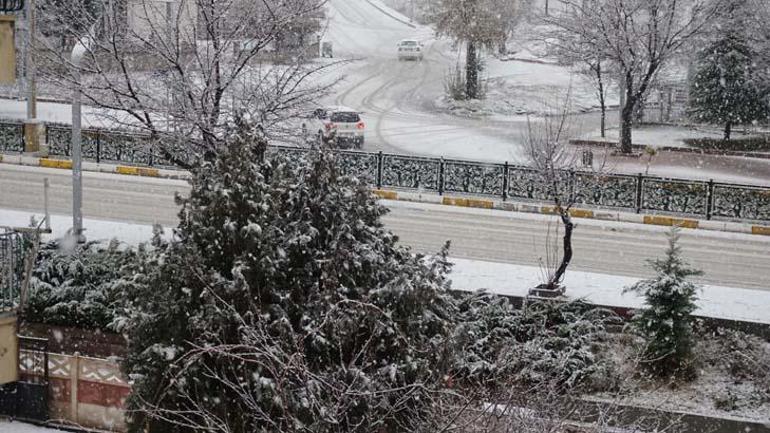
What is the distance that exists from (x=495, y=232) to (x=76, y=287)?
9.31m

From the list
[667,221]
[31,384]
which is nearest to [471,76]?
[667,221]

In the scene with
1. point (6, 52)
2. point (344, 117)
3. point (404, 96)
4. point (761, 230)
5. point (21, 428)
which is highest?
point (404, 96)

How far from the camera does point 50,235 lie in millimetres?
18953

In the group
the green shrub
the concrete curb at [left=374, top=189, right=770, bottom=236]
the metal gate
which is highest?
the green shrub

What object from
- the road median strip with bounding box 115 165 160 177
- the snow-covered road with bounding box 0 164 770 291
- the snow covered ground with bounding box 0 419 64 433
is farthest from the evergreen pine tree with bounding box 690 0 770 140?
the snow covered ground with bounding box 0 419 64 433

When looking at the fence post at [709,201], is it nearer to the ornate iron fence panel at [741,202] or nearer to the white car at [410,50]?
the ornate iron fence panel at [741,202]

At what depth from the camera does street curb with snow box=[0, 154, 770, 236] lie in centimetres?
2377

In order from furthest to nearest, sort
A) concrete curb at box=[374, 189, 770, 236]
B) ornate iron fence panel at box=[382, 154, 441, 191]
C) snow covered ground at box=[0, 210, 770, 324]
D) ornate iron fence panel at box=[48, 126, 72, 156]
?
ornate iron fence panel at box=[48, 126, 72, 156], ornate iron fence panel at box=[382, 154, 441, 191], concrete curb at box=[374, 189, 770, 236], snow covered ground at box=[0, 210, 770, 324]

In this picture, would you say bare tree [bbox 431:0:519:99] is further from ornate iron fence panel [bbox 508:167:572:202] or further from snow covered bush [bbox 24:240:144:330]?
snow covered bush [bbox 24:240:144:330]

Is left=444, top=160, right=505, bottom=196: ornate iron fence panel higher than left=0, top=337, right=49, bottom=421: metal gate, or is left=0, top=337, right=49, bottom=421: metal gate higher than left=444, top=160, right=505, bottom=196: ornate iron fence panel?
left=444, top=160, right=505, bottom=196: ornate iron fence panel

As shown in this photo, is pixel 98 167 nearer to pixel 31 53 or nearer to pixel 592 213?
pixel 31 53

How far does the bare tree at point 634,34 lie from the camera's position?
3278 cm

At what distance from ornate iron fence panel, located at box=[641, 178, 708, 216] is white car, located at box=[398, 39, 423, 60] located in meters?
31.1

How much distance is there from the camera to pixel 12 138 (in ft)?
97.1
